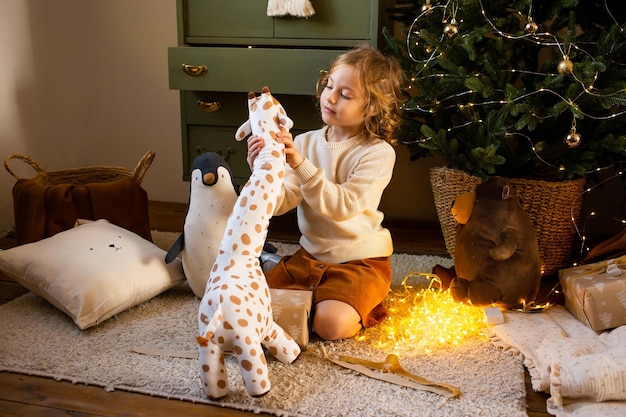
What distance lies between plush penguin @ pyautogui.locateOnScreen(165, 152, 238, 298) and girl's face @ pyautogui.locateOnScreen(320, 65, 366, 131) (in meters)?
0.29

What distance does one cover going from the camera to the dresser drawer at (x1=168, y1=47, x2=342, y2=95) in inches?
73.8

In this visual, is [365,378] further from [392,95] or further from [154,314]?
[392,95]

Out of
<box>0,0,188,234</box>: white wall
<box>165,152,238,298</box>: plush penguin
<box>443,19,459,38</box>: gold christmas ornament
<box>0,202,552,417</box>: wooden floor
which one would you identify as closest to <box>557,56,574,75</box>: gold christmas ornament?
<box>443,19,459,38</box>: gold christmas ornament

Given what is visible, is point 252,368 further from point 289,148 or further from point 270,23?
point 270,23

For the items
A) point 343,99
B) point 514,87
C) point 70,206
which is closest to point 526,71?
point 514,87

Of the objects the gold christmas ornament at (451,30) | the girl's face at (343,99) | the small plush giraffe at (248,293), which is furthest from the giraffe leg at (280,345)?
the gold christmas ornament at (451,30)

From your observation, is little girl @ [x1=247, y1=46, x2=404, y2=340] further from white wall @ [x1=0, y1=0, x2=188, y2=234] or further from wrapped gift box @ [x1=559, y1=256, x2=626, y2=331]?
white wall @ [x1=0, y1=0, x2=188, y2=234]

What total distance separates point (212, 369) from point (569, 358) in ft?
2.24

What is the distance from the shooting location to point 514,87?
1590 millimetres

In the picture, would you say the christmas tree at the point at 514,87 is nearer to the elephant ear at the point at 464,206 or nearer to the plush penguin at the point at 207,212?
the elephant ear at the point at 464,206

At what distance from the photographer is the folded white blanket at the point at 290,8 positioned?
187cm

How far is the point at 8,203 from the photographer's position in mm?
2158

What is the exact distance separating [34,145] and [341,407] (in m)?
1.65

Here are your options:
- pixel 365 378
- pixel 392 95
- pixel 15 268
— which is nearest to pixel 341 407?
pixel 365 378
